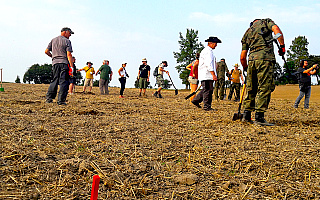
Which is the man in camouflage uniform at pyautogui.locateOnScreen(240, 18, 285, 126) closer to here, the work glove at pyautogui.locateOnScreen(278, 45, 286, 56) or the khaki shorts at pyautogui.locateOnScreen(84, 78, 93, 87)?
the work glove at pyautogui.locateOnScreen(278, 45, 286, 56)

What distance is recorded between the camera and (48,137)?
400cm

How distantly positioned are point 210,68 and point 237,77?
264 inches

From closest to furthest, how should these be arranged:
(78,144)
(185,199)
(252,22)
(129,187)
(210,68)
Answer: (185,199) < (129,187) < (78,144) < (252,22) < (210,68)

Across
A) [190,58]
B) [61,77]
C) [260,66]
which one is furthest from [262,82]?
[190,58]

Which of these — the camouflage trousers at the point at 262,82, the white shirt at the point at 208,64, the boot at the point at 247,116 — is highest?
the white shirt at the point at 208,64

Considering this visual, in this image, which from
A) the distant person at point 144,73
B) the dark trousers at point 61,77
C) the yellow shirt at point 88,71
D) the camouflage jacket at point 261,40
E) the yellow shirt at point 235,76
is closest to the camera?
the camouflage jacket at point 261,40

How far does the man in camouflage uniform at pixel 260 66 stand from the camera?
5.48 meters

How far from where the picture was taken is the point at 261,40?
5.62m

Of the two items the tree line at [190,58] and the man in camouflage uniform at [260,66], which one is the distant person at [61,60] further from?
the tree line at [190,58]

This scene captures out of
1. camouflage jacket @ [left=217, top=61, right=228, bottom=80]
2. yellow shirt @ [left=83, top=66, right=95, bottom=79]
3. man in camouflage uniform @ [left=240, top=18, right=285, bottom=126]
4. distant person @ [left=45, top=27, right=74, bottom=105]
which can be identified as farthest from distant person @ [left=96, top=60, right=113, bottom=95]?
man in camouflage uniform @ [left=240, top=18, right=285, bottom=126]

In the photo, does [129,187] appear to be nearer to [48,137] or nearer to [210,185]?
[210,185]

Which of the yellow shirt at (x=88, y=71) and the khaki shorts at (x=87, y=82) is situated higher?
the yellow shirt at (x=88, y=71)

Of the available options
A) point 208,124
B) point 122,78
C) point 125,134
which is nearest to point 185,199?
point 125,134

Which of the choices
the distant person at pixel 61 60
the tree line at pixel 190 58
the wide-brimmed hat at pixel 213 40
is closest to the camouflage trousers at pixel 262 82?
the wide-brimmed hat at pixel 213 40
